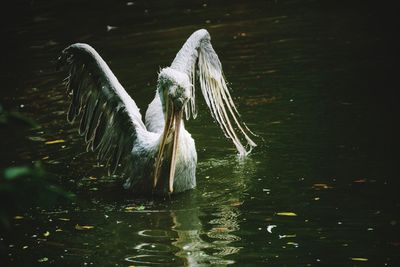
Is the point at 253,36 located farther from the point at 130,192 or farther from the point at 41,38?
the point at 130,192

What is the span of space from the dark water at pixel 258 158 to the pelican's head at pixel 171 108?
17.5 inches

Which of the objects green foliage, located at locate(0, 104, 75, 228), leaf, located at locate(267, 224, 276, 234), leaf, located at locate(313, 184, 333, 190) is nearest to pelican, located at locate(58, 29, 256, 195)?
leaf, located at locate(267, 224, 276, 234)

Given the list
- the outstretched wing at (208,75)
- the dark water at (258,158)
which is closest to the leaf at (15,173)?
the dark water at (258,158)

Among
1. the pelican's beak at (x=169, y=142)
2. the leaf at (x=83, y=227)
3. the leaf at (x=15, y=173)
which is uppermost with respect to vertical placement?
the leaf at (x=15, y=173)

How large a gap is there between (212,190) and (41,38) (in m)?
9.58

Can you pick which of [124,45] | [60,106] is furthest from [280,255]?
[124,45]

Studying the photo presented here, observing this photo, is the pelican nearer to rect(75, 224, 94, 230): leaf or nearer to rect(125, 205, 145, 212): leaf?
rect(125, 205, 145, 212): leaf

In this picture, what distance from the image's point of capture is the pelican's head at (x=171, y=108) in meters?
6.42

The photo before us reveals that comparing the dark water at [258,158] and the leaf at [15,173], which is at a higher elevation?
the leaf at [15,173]

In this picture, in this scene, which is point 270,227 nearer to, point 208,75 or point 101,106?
point 101,106

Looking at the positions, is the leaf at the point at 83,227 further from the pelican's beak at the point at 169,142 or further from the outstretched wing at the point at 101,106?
the outstretched wing at the point at 101,106

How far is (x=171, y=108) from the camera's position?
6516mm

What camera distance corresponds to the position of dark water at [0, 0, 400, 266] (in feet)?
19.7

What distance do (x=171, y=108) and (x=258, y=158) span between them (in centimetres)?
178
